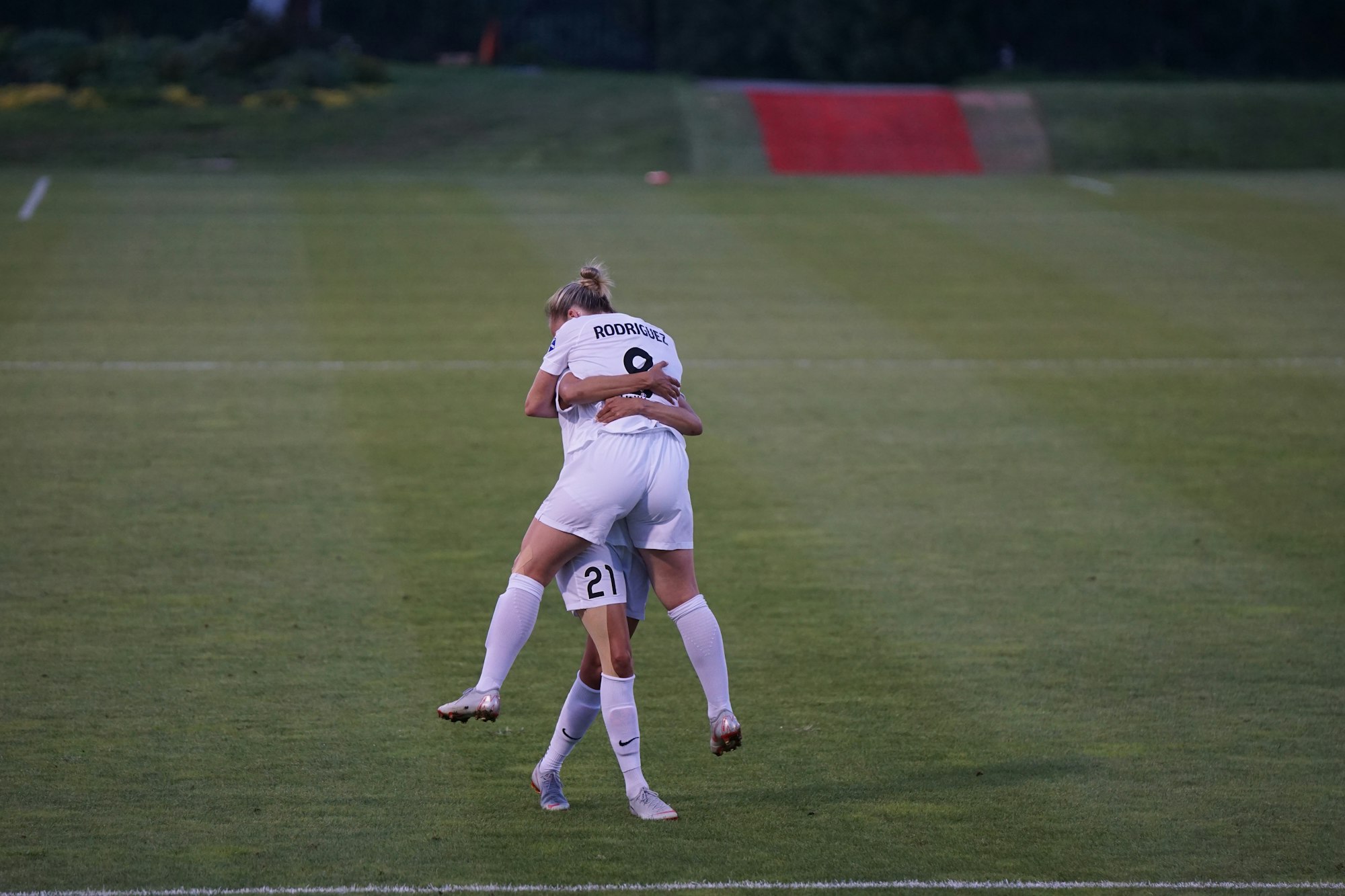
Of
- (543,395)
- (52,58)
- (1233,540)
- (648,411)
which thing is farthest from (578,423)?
(52,58)

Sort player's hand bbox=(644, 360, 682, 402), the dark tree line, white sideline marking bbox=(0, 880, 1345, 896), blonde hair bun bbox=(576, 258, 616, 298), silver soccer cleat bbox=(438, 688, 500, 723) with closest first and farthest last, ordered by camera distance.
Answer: white sideline marking bbox=(0, 880, 1345, 896) < silver soccer cleat bbox=(438, 688, 500, 723) < player's hand bbox=(644, 360, 682, 402) < blonde hair bun bbox=(576, 258, 616, 298) < the dark tree line

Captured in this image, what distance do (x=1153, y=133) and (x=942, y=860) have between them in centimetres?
2785

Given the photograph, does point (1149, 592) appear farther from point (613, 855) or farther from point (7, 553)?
point (7, 553)

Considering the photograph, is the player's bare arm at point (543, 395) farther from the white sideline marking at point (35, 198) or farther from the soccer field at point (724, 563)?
the white sideline marking at point (35, 198)

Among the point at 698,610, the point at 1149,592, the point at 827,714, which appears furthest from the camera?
the point at 1149,592

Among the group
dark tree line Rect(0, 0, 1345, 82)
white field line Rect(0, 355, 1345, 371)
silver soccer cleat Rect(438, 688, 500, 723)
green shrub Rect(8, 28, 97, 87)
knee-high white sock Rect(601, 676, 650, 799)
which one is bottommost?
dark tree line Rect(0, 0, 1345, 82)

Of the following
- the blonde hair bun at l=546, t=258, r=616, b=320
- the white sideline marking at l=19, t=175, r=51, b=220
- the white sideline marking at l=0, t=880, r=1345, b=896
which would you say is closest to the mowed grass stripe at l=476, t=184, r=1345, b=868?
the white sideline marking at l=0, t=880, r=1345, b=896

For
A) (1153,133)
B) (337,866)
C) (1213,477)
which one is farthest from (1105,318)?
(1153,133)

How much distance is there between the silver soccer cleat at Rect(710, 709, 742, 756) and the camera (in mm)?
5672

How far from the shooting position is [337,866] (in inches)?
217

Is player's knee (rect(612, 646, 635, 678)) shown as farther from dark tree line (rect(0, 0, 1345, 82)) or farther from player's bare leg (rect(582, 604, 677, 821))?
dark tree line (rect(0, 0, 1345, 82))

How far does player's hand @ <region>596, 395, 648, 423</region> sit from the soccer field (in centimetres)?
143

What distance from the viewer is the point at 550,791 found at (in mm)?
6070

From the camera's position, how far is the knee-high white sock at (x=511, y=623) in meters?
5.83
